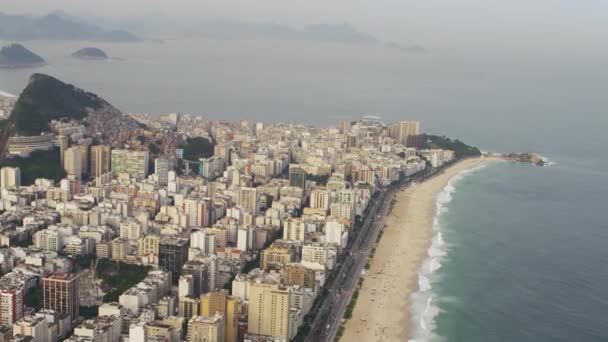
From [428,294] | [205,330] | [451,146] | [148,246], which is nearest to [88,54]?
[451,146]

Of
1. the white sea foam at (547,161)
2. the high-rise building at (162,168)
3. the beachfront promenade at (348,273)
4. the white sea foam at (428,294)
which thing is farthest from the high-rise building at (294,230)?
the white sea foam at (547,161)

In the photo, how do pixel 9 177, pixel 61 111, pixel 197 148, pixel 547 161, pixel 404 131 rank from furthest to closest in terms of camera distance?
pixel 404 131
pixel 547 161
pixel 197 148
pixel 61 111
pixel 9 177

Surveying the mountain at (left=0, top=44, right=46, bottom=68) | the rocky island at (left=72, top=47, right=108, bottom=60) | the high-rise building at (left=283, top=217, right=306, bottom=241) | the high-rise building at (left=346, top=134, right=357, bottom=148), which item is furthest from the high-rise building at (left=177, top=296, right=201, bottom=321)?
the rocky island at (left=72, top=47, right=108, bottom=60)

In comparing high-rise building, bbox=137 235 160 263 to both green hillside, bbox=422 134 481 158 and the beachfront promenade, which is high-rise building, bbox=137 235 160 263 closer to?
the beachfront promenade

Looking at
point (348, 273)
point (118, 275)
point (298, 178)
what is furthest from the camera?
point (298, 178)

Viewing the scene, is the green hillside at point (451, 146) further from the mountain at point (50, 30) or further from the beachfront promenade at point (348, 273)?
the mountain at point (50, 30)

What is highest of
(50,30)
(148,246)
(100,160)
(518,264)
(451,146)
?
(50,30)

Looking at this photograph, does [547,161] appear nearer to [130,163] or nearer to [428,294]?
[130,163]
